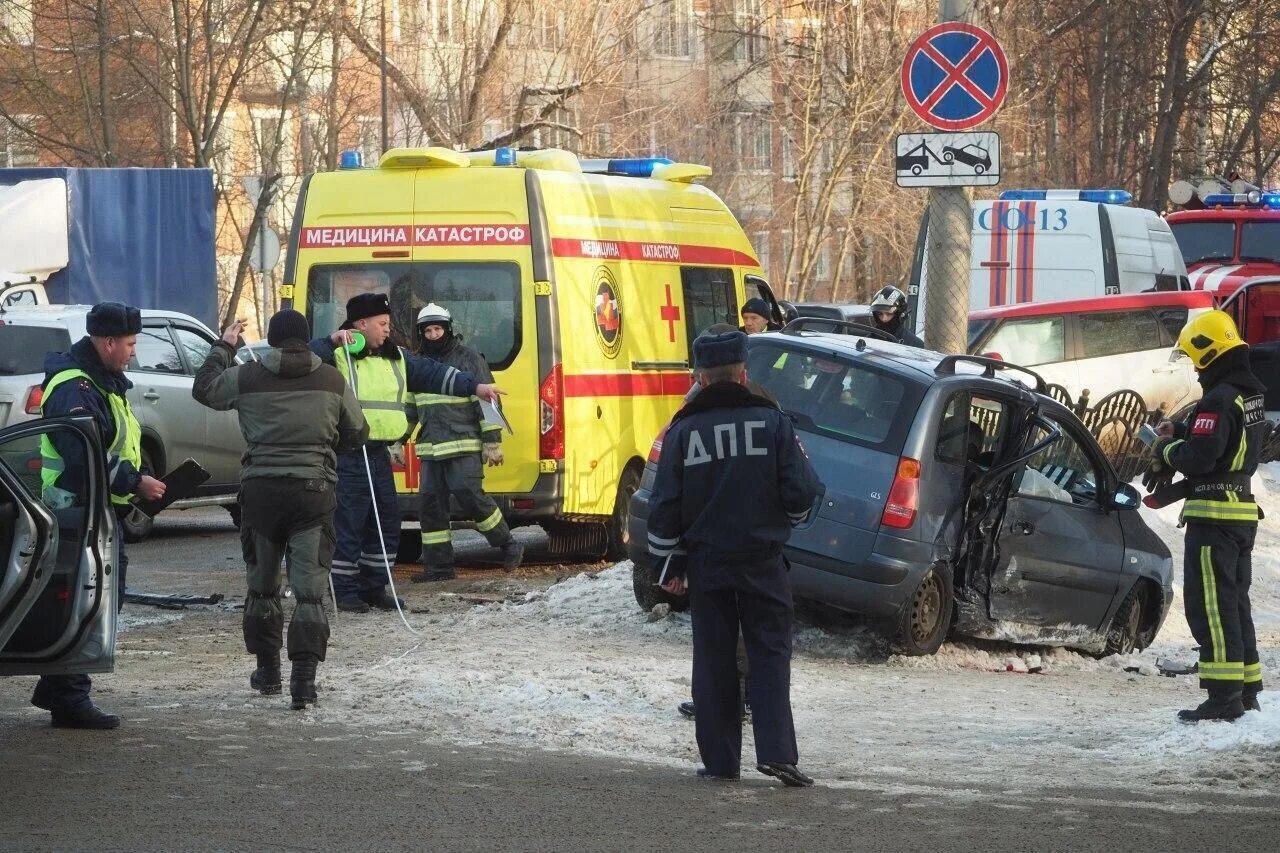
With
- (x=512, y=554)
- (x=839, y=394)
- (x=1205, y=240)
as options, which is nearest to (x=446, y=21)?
(x=1205, y=240)

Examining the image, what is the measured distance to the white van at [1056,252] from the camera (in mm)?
20500

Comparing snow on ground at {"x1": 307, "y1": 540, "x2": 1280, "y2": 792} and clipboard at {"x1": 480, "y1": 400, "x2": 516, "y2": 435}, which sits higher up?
clipboard at {"x1": 480, "y1": 400, "x2": 516, "y2": 435}

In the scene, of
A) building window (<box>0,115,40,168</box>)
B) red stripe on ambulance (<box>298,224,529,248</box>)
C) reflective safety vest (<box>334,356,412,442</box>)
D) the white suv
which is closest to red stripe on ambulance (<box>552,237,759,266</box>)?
red stripe on ambulance (<box>298,224,529,248</box>)

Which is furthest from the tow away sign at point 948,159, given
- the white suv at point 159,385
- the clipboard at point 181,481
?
the white suv at point 159,385

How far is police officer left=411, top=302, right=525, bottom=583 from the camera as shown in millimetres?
11750

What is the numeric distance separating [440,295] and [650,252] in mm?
Result: 1761

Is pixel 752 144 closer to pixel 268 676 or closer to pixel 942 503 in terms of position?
pixel 942 503

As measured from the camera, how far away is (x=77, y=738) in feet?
24.4

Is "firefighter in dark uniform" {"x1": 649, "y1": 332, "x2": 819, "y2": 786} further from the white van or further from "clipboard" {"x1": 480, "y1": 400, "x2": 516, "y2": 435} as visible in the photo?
the white van

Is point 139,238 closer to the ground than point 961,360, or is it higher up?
higher up

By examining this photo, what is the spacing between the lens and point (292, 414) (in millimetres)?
8109

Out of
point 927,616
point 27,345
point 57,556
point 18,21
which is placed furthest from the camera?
point 18,21

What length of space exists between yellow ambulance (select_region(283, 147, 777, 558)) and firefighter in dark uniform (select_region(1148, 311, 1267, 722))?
5.04m

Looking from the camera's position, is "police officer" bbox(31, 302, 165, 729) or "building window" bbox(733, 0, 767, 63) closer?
"police officer" bbox(31, 302, 165, 729)
